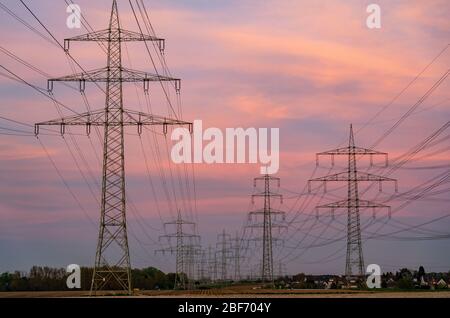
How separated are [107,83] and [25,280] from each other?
67.0m

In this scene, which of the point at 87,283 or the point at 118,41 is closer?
the point at 118,41

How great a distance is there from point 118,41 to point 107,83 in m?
→ 3.46
